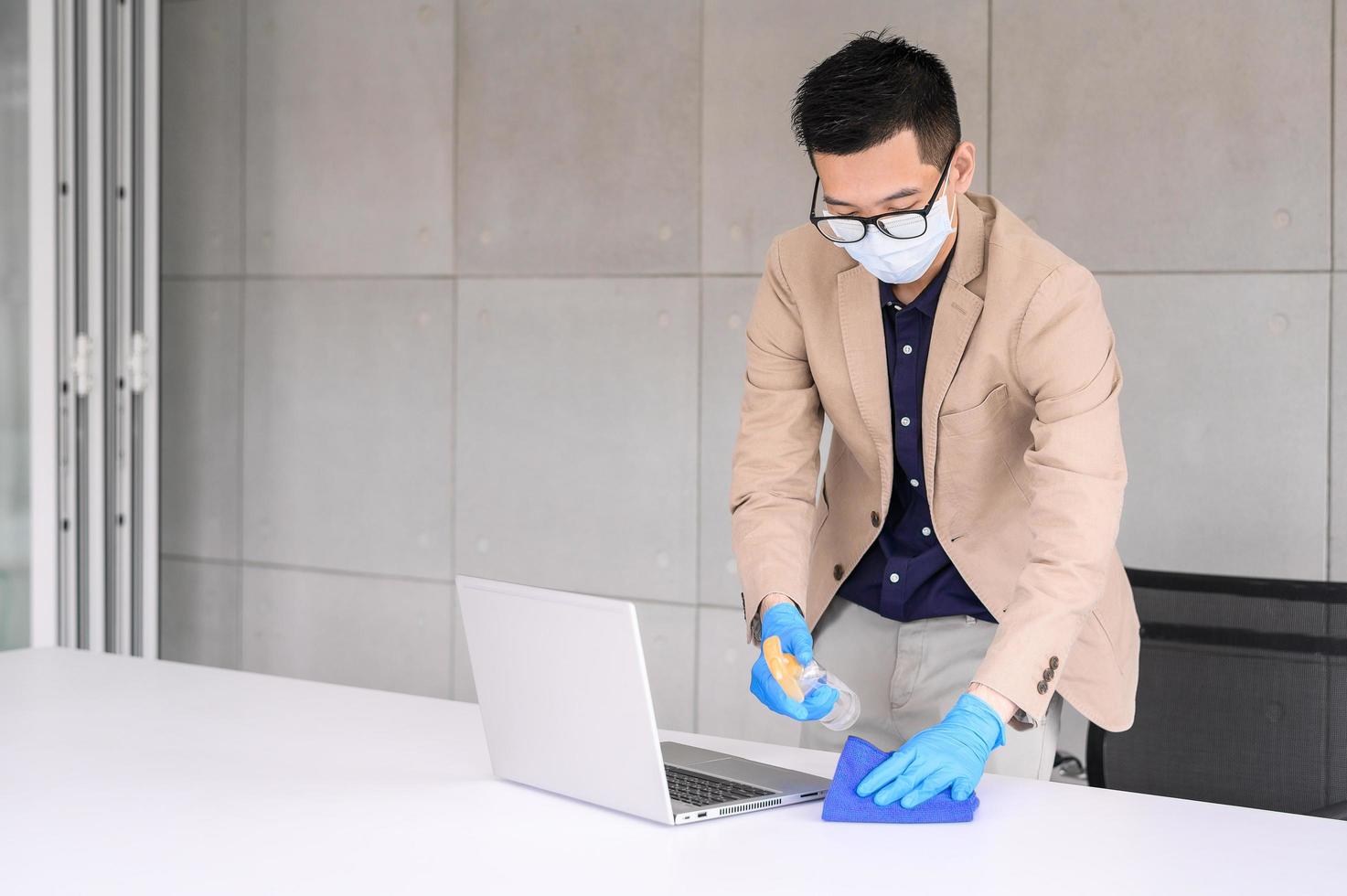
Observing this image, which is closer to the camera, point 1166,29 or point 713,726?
point 1166,29

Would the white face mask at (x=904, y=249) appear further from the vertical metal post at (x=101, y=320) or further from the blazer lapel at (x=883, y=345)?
the vertical metal post at (x=101, y=320)

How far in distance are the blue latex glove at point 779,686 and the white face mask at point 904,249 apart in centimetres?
48

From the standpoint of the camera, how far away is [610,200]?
3768mm

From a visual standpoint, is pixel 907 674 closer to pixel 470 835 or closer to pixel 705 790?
pixel 705 790

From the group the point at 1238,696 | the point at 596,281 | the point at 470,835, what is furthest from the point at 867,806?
the point at 596,281

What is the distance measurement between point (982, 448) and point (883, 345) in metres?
0.21

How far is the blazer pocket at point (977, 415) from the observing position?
1884mm

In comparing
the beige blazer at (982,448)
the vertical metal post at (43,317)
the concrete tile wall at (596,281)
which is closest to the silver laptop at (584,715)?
the beige blazer at (982,448)

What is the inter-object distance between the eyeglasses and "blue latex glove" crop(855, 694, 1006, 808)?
64cm

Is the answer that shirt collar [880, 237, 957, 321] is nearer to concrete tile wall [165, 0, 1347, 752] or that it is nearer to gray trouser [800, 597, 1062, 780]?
gray trouser [800, 597, 1062, 780]

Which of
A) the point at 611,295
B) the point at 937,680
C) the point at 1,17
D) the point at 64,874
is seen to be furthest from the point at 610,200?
the point at 64,874

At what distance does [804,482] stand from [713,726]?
182 cm

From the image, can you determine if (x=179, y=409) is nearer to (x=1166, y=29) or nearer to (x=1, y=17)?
(x=1, y=17)

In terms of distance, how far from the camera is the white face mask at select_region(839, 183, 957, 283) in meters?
1.79
